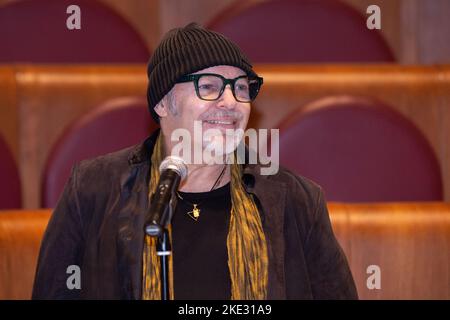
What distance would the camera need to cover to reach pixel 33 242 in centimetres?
58

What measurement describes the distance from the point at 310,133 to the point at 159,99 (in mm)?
238

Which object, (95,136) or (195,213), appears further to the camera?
(95,136)

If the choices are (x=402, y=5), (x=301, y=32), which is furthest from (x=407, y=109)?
(x=402, y=5)

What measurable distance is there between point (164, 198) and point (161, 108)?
0.20m

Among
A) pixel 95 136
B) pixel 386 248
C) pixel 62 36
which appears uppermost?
pixel 62 36

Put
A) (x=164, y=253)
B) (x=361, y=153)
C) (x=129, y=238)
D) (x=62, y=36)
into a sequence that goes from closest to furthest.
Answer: (x=164, y=253) < (x=129, y=238) < (x=361, y=153) < (x=62, y=36)

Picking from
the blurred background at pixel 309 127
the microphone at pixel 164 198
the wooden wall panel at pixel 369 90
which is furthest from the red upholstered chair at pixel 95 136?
the microphone at pixel 164 198

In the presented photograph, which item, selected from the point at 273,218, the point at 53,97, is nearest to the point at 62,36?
the point at 53,97

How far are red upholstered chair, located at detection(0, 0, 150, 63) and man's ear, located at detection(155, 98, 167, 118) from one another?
404 millimetres

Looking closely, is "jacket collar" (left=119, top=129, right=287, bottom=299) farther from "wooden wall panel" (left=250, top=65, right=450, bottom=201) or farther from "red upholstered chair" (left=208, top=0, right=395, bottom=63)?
"red upholstered chair" (left=208, top=0, right=395, bottom=63)

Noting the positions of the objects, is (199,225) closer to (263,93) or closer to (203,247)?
(203,247)

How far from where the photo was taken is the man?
1.67 ft

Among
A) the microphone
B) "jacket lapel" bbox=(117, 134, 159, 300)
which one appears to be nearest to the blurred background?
"jacket lapel" bbox=(117, 134, 159, 300)

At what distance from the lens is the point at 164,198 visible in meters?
0.38
